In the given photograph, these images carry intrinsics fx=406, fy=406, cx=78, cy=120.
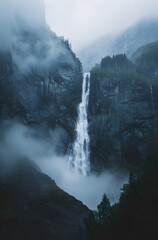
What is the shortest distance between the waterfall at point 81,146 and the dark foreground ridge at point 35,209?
2817 cm

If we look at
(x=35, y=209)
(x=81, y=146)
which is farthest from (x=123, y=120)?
(x=35, y=209)

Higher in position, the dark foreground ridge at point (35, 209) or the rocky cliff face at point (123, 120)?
the rocky cliff face at point (123, 120)

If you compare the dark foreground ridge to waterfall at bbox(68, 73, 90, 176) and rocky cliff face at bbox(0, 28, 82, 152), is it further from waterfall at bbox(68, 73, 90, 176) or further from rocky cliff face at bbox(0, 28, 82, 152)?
rocky cliff face at bbox(0, 28, 82, 152)

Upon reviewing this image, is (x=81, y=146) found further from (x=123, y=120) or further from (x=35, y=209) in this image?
(x=35, y=209)

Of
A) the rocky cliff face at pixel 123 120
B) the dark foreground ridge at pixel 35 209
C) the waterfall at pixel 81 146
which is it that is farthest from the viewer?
the waterfall at pixel 81 146

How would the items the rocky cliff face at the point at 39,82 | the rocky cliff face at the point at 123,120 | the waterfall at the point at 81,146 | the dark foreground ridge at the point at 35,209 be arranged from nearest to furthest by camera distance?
the dark foreground ridge at the point at 35,209 < the rocky cliff face at the point at 39,82 < the rocky cliff face at the point at 123,120 < the waterfall at the point at 81,146

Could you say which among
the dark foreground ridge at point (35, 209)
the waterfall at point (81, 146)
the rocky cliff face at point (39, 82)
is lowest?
the dark foreground ridge at point (35, 209)

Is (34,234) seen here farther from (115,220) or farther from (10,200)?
(115,220)

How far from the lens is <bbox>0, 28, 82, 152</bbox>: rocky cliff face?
485 ft

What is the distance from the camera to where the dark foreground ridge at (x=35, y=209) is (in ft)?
341

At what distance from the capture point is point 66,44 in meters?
179

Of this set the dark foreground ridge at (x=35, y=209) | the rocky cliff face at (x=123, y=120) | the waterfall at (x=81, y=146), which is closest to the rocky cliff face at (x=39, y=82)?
the waterfall at (x=81, y=146)

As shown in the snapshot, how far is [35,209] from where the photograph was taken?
112188 mm

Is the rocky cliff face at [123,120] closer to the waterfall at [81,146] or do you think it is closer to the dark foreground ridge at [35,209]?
the waterfall at [81,146]
